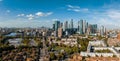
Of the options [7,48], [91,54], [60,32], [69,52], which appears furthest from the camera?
[60,32]

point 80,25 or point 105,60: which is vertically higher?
point 80,25

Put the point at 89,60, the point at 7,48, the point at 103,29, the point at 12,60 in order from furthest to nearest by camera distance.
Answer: the point at 103,29
the point at 7,48
the point at 89,60
the point at 12,60

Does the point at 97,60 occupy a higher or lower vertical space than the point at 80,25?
lower

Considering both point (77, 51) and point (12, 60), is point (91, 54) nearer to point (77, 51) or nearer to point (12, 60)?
point (77, 51)

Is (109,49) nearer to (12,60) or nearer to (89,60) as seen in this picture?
→ (89,60)

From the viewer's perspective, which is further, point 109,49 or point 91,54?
point 109,49

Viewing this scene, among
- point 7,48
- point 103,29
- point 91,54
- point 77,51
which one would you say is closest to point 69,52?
point 77,51

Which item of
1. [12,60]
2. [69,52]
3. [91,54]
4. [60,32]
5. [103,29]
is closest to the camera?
[12,60]

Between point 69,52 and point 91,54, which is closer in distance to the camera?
point 91,54

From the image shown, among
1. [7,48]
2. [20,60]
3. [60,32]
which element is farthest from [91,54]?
[60,32]
